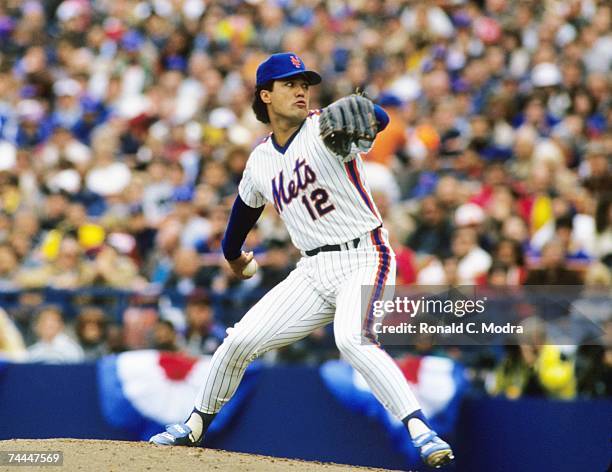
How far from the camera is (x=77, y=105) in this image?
12.4 meters

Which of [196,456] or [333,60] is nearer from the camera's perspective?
[196,456]

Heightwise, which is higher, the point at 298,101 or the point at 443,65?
the point at 443,65

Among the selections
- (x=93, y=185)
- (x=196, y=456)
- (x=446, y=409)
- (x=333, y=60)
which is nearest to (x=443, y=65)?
(x=333, y=60)

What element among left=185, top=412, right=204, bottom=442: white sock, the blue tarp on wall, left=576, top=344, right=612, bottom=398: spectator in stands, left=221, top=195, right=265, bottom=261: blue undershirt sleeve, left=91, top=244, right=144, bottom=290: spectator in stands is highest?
left=91, top=244, right=144, bottom=290: spectator in stands

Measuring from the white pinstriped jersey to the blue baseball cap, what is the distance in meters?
0.21

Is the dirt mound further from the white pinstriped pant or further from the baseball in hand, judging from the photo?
the baseball in hand

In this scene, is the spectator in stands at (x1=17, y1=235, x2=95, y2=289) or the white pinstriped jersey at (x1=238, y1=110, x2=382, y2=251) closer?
the white pinstriped jersey at (x1=238, y1=110, x2=382, y2=251)

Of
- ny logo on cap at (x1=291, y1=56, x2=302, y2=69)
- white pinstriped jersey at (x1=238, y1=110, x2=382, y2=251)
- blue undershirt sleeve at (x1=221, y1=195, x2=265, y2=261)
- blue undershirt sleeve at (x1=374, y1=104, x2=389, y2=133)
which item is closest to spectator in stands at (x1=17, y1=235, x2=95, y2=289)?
blue undershirt sleeve at (x1=221, y1=195, x2=265, y2=261)

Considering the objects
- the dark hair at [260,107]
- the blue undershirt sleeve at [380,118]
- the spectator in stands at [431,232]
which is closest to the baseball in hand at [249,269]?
the dark hair at [260,107]

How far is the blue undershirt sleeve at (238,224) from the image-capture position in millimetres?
5676

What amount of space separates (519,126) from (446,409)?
14.1ft

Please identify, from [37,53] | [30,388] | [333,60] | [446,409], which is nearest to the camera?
[446,409]

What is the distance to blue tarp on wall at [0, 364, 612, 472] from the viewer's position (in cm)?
575

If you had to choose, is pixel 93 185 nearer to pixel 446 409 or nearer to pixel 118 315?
pixel 118 315
